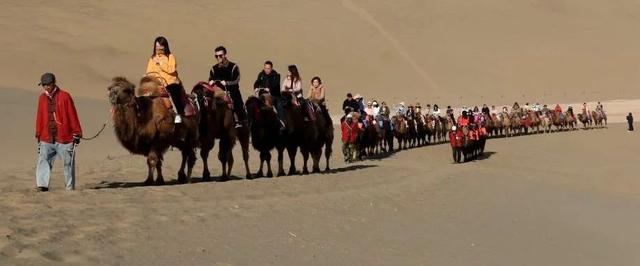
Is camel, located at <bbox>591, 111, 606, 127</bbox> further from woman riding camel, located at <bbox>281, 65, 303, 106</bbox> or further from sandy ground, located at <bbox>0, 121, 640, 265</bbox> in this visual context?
woman riding camel, located at <bbox>281, 65, 303, 106</bbox>

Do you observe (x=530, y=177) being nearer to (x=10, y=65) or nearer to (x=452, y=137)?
(x=452, y=137)

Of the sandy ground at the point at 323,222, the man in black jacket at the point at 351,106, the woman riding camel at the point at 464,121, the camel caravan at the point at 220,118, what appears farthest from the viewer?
the woman riding camel at the point at 464,121

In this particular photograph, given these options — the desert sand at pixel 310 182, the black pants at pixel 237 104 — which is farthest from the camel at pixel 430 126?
the black pants at pixel 237 104

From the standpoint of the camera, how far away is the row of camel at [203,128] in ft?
39.7

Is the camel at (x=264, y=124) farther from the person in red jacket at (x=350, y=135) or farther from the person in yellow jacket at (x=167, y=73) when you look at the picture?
the person in red jacket at (x=350, y=135)

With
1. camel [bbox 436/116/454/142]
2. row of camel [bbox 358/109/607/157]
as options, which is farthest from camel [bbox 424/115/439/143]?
camel [bbox 436/116/454/142]

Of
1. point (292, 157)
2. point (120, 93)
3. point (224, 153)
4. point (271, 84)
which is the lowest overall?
point (292, 157)

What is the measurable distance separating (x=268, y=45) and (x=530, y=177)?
54644mm

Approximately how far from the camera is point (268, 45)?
71.6 meters

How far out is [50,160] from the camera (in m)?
11.1

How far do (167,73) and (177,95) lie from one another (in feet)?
1.37

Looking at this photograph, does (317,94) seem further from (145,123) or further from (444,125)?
(444,125)

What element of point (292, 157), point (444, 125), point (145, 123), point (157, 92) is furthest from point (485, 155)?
point (145, 123)

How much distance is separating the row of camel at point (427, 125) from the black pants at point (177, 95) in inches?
426
